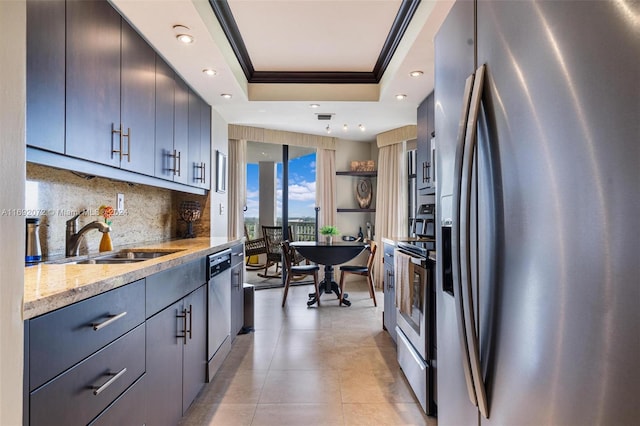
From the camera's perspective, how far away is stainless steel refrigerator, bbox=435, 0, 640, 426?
51cm

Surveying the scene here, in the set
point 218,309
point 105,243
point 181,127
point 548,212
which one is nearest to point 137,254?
point 105,243

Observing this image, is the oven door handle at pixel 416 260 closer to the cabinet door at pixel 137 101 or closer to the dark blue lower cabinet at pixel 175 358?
the dark blue lower cabinet at pixel 175 358

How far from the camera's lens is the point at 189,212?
350 cm

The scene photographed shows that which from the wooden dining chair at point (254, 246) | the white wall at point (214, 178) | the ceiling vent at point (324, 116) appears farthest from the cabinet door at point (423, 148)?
the wooden dining chair at point (254, 246)

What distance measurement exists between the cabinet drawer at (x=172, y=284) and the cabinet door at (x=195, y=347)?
0.07 m

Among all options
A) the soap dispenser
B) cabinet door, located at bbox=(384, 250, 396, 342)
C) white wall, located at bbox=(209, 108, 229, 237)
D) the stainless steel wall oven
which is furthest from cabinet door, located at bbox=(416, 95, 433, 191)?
the soap dispenser

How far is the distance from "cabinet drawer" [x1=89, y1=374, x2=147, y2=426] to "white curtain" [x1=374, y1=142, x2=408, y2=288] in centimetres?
463

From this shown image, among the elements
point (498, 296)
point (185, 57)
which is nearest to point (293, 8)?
point (185, 57)

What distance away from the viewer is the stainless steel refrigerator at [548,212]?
51 centimetres

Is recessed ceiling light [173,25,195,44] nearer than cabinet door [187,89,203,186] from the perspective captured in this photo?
Yes

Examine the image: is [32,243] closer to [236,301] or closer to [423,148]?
[236,301]

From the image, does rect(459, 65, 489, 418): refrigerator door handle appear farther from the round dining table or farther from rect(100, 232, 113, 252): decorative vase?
the round dining table

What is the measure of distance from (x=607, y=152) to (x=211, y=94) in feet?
11.1

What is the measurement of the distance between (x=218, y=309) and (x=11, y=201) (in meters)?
2.04
